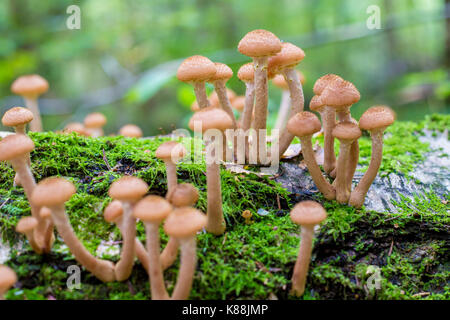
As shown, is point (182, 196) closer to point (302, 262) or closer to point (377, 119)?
point (302, 262)

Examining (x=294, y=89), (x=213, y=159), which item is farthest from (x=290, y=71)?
(x=213, y=159)

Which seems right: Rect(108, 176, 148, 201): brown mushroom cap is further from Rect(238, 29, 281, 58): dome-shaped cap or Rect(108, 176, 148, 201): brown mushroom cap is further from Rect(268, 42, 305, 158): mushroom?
Rect(268, 42, 305, 158): mushroom

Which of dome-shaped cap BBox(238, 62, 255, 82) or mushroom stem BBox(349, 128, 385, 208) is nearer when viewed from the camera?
mushroom stem BBox(349, 128, 385, 208)

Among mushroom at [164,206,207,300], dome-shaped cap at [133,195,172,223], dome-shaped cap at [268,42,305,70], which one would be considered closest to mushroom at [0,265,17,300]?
dome-shaped cap at [133,195,172,223]

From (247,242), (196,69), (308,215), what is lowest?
(247,242)

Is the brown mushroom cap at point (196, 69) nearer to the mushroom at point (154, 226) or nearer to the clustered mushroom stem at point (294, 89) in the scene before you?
the clustered mushroom stem at point (294, 89)

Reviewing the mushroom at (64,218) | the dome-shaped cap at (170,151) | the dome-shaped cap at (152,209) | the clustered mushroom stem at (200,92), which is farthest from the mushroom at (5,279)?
the clustered mushroom stem at (200,92)
